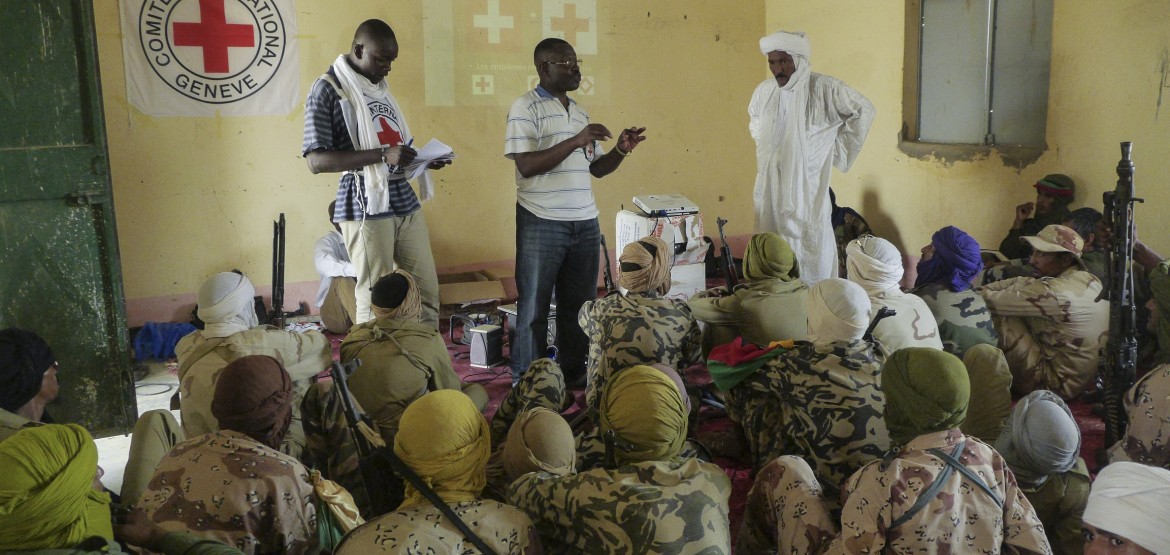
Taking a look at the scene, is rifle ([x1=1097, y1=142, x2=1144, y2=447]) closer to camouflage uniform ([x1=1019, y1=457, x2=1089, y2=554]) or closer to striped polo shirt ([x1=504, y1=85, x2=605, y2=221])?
camouflage uniform ([x1=1019, y1=457, x2=1089, y2=554])

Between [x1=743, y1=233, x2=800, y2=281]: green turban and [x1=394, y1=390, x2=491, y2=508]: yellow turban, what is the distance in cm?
172

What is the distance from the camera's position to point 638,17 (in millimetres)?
6172

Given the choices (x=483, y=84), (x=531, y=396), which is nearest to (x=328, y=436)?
(x=531, y=396)

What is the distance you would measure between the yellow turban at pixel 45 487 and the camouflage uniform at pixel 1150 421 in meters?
2.43

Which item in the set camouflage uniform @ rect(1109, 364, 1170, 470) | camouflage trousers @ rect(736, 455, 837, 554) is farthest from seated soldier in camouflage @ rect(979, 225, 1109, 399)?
camouflage trousers @ rect(736, 455, 837, 554)

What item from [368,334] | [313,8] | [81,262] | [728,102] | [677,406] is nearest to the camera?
[677,406]

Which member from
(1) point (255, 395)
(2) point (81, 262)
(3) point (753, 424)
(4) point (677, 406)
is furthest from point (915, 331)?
(2) point (81, 262)

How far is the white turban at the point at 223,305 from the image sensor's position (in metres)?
2.66

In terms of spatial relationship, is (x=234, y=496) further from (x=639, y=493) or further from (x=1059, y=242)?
(x=1059, y=242)

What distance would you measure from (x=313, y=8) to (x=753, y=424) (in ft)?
12.2

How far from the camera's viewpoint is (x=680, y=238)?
16.7 feet

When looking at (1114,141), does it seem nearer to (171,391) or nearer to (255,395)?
(255,395)

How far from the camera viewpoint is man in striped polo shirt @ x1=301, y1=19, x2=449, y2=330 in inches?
140

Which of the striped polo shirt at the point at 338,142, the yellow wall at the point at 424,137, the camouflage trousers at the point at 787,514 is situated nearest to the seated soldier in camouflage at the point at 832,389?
the camouflage trousers at the point at 787,514
